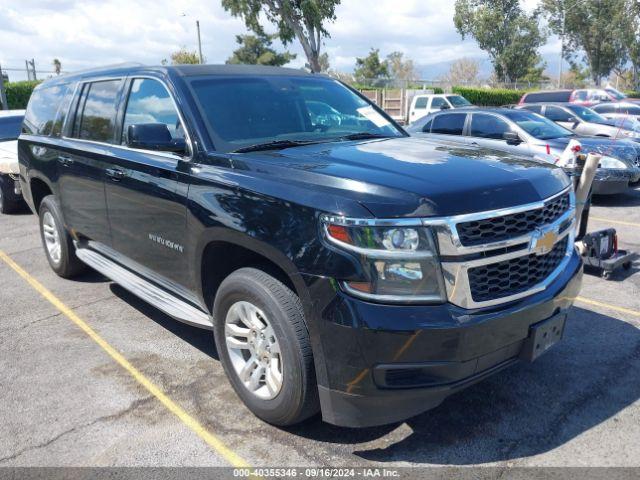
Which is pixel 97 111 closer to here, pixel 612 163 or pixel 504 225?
pixel 504 225

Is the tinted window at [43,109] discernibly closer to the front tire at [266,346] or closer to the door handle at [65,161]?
the door handle at [65,161]

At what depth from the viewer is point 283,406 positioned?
291 centimetres

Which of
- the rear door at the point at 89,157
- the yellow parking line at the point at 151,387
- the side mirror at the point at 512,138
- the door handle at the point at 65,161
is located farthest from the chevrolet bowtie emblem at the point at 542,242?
the side mirror at the point at 512,138

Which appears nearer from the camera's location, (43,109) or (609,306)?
(609,306)

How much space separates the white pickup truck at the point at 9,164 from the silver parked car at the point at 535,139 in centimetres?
628

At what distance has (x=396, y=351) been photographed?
2.45 metres

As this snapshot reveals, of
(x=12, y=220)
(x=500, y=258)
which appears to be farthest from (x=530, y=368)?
(x=12, y=220)

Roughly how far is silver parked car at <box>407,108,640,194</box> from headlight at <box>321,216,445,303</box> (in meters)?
6.63

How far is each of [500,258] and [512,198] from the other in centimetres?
32

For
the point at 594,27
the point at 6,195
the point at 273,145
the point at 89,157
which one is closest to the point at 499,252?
the point at 273,145

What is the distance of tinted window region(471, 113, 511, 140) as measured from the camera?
972cm

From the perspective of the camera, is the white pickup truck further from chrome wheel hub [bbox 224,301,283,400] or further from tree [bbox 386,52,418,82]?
tree [bbox 386,52,418,82]

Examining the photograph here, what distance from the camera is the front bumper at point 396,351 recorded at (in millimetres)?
2441

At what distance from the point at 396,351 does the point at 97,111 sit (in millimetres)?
3503
